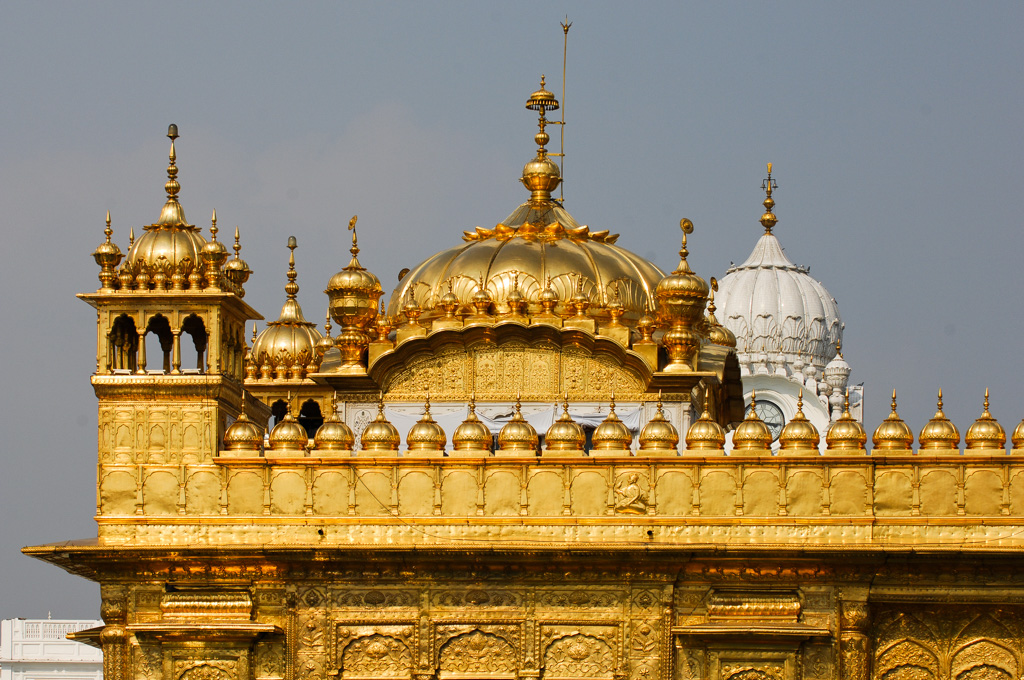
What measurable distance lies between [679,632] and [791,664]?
127cm

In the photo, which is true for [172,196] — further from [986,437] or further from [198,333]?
[986,437]

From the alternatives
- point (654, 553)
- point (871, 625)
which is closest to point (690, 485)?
point (654, 553)

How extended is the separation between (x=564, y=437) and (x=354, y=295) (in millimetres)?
4556

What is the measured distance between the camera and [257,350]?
35.4 meters

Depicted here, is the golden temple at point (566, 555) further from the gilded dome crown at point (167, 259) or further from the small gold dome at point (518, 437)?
the gilded dome crown at point (167, 259)

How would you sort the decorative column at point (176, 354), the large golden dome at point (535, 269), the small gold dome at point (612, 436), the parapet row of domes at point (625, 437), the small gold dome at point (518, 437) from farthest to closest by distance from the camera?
the large golden dome at point (535, 269) → the decorative column at point (176, 354) → the small gold dome at point (518, 437) → the small gold dome at point (612, 436) → the parapet row of domes at point (625, 437)

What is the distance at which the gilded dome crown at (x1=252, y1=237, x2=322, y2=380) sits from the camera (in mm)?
35062

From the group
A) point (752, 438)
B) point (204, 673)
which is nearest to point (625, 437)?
point (752, 438)

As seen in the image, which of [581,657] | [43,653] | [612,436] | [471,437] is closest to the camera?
[581,657]

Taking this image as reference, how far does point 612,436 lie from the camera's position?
2667cm

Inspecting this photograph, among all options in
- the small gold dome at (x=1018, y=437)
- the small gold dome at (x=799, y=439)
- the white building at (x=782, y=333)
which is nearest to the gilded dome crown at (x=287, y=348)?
the small gold dome at (x=799, y=439)

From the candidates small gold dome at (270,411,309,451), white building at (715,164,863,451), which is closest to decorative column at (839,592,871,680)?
small gold dome at (270,411,309,451)

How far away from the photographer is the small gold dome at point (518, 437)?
26.8 m

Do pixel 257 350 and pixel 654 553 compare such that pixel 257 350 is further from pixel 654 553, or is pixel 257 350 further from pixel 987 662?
pixel 987 662
